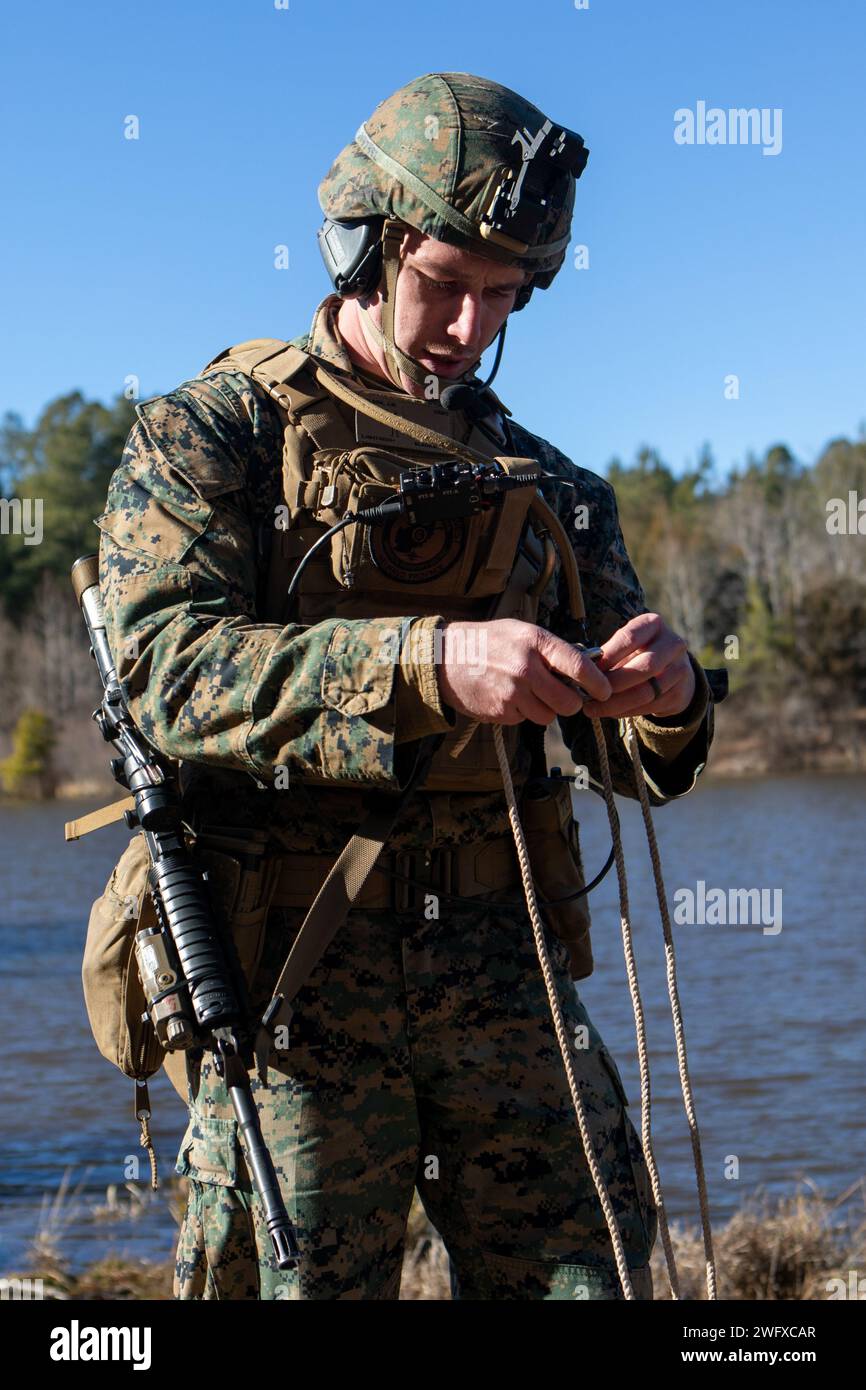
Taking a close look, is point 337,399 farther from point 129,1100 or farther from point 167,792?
point 129,1100

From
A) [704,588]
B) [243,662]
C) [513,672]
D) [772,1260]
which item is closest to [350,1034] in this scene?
[243,662]

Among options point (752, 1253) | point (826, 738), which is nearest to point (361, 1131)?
point (752, 1253)

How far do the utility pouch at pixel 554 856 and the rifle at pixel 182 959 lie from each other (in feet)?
2.26

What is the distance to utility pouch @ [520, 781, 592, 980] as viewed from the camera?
3.32m

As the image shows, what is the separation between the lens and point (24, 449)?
69688mm

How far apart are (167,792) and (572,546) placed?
101 cm

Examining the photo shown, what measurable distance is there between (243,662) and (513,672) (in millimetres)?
471

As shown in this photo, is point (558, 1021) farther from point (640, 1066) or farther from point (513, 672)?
point (513, 672)

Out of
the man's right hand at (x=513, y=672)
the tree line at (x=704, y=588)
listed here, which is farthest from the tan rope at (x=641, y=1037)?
the tree line at (x=704, y=588)

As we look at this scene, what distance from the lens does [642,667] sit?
2777mm

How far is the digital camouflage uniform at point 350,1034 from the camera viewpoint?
2932mm

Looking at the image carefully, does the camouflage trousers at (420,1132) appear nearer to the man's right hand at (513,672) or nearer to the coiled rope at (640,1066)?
the coiled rope at (640,1066)

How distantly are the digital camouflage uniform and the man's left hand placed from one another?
0.28 m
